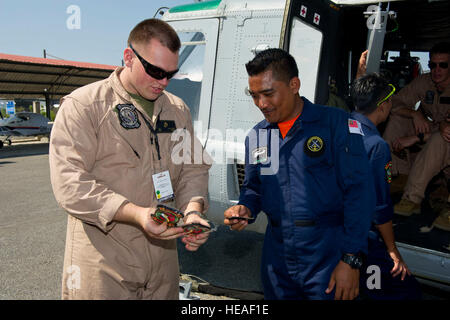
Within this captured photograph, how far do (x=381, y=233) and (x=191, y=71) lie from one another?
2.65 meters

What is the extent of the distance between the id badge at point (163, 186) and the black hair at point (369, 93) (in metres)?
1.45

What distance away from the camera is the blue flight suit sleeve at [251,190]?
2002 mm

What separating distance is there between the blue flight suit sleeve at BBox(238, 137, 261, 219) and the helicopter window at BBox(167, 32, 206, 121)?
1966mm

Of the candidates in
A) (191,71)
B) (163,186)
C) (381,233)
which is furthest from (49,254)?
(381,233)

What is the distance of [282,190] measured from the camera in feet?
5.97

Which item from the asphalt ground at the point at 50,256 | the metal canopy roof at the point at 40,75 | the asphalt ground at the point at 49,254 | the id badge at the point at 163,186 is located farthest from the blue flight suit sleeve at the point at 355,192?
the metal canopy roof at the point at 40,75

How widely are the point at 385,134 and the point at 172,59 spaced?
139 inches

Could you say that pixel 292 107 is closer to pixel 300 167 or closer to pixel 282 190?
pixel 300 167

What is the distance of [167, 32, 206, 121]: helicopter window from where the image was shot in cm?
388

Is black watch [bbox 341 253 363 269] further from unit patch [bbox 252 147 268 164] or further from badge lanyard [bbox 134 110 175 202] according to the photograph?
badge lanyard [bbox 134 110 175 202]

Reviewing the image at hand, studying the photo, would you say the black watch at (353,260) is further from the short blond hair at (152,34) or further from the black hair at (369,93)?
the short blond hair at (152,34)

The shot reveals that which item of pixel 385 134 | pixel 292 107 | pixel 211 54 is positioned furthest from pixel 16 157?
pixel 292 107

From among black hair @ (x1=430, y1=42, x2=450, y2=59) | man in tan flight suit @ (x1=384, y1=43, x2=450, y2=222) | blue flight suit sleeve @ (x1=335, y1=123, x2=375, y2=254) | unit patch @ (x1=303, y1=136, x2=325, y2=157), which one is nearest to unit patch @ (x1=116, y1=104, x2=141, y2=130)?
unit patch @ (x1=303, y1=136, x2=325, y2=157)

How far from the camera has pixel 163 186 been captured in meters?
1.71
